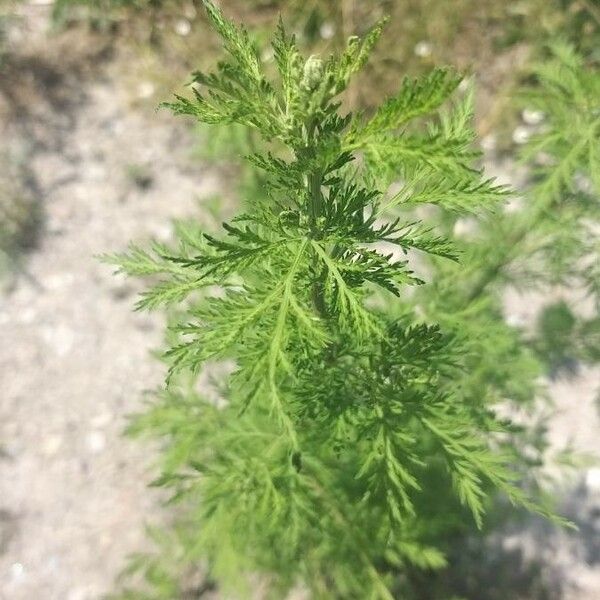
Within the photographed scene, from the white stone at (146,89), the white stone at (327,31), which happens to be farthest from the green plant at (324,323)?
the white stone at (327,31)

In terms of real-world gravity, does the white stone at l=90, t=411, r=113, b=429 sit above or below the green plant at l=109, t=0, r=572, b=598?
above

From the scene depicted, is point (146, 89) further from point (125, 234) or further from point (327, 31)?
point (327, 31)

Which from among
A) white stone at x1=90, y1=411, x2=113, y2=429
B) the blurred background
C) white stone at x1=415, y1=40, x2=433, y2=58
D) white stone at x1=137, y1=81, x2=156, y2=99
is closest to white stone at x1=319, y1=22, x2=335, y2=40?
the blurred background

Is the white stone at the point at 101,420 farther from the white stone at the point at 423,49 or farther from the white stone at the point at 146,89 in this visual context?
the white stone at the point at 423,49

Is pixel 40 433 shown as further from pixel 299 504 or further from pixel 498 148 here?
pixel 498 148

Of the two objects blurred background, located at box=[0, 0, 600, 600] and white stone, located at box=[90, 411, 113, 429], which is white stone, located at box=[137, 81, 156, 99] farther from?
white stone, located at box=[90, 411, 113, 429]

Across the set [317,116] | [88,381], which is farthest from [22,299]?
[317,116]

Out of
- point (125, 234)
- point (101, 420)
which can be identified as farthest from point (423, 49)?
point (101, 420)
